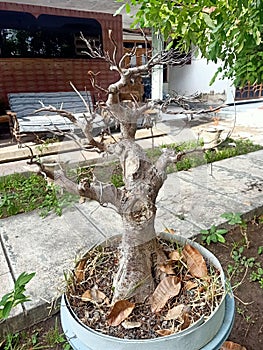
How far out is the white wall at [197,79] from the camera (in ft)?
29.8

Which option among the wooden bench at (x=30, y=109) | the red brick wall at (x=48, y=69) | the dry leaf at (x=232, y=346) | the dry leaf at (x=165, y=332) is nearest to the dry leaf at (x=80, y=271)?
the dry leaf at (x=165, y=332)

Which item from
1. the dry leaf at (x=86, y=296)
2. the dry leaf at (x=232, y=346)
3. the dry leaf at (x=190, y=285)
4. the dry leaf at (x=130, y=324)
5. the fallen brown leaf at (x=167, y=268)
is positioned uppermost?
the fallen brown leaf at (x=167, y=268)

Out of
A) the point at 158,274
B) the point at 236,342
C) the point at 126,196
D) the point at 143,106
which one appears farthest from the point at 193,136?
Answer: the point at 236,342

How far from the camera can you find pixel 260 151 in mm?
3770

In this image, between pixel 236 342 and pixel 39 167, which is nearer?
pixel 39 167

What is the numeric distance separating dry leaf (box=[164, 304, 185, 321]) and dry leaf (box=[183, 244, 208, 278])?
14 cm

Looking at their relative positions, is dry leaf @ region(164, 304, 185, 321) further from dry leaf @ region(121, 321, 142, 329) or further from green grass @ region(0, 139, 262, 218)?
green grass @ region(0, 139, 262, 218)

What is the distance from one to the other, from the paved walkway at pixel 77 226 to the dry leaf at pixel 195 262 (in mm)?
147

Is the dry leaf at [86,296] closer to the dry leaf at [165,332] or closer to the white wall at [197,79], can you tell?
the dry leaf at [165,332]

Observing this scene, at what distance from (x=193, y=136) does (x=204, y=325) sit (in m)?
0.64

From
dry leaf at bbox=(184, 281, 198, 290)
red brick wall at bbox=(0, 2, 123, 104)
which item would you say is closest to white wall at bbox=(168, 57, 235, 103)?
red brick wall at bbox=(0, 2, 123, 104)

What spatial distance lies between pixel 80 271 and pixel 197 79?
9.44 m

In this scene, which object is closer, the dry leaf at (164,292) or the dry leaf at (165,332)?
the dry leaf at (165,332)

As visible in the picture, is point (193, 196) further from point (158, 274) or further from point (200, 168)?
point (158, 274)
